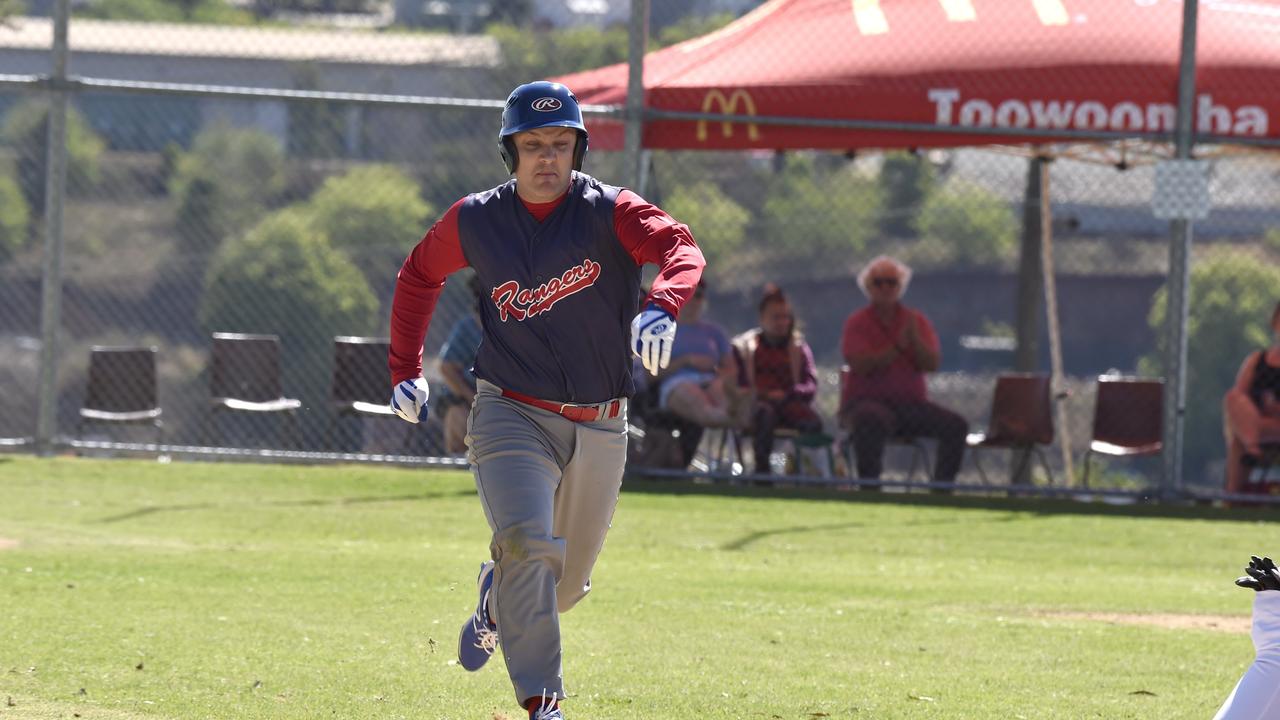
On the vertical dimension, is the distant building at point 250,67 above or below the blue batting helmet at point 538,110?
above

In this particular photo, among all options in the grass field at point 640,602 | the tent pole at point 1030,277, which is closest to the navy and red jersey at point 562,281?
the grass field at point 640,602

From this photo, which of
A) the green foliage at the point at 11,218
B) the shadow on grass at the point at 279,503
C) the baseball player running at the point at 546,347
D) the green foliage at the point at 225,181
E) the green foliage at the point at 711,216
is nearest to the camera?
the baseball player running at the point at 546,347

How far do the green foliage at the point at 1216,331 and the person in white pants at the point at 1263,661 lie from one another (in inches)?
1313

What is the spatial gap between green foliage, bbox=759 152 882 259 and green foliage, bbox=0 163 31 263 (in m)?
19.6

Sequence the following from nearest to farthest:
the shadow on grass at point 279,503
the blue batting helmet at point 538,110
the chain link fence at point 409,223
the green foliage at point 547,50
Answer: the blue batting helmet at point 538,110
the shadow on grass at point 279,503
the green foliage at point 547,50
the chain link fence at point 409,223

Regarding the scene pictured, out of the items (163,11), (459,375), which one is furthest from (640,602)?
(163,11)

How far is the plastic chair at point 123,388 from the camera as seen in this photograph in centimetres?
1339

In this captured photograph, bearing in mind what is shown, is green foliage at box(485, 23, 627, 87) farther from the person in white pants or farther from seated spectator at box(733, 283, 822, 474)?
the person in white pants

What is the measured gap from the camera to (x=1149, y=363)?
40.2m

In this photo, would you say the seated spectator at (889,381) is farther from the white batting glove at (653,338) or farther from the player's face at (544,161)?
the white batting glove at (653,338)

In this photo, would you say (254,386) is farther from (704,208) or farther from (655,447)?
(704,208)

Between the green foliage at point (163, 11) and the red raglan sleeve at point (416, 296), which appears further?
the green foliage at point (163, 11)

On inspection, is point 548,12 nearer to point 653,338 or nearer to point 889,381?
point 889,381

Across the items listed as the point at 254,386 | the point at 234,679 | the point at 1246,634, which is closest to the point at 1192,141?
the point at 1246,634
